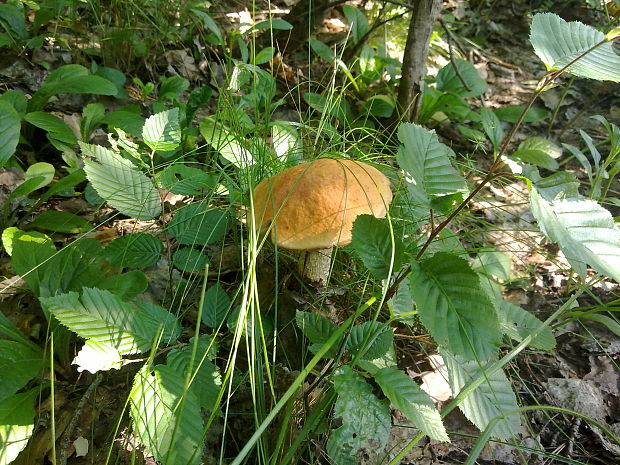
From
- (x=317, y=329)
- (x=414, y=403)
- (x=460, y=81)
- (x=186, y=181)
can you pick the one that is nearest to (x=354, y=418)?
(x=414, y=403)

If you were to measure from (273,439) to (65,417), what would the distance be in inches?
21.8

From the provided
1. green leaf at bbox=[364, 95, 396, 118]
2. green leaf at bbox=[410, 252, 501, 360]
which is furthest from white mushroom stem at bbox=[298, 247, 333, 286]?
green leaf at bbox=[364, 95, 396, 118]

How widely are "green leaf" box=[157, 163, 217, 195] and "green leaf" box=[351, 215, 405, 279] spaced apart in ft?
2.23

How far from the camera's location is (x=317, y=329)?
1087 mm

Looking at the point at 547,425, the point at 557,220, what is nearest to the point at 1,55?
the point at 557,220

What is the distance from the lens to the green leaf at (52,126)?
177 cm

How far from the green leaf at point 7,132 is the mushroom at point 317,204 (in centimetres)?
100

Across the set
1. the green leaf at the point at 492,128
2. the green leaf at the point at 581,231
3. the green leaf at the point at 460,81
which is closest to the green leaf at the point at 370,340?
the green leaf at the point at 581,231

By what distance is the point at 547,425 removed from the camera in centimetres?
138

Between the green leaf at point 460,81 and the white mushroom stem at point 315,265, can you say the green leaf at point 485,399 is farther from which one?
the green leaf at point 460,81

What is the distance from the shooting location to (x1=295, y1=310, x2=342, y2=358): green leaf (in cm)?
106

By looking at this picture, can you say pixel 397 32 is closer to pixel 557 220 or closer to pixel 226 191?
pixel 226 191

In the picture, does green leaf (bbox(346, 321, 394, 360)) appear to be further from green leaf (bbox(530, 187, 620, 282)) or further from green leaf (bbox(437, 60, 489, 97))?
green leaf (bbox(437, 60, 489, 97))

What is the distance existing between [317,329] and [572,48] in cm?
79
